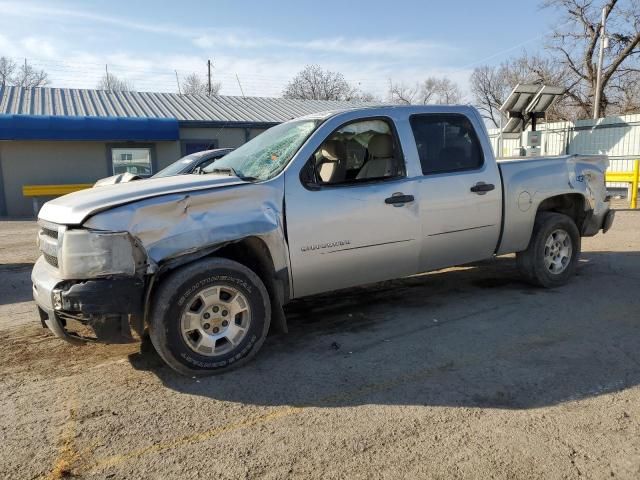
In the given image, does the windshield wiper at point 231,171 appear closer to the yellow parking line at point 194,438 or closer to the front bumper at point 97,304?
the front bumper at point 97,304

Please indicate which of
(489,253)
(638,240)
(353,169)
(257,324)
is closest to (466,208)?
(489,253)

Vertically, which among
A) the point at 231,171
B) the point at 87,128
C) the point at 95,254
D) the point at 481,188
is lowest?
the point at 95,254

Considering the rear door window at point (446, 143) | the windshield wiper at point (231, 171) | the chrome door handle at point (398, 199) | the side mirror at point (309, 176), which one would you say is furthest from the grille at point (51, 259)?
the rear door window at point (446, 143)

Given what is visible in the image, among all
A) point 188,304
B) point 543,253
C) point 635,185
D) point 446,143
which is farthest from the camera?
point 635,185

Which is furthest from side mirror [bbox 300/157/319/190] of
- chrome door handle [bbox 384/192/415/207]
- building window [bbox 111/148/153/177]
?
building window [bbox 111/148/153/177]

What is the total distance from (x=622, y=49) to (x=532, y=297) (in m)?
33.9

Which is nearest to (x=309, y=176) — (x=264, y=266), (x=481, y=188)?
(x=264, y=266)

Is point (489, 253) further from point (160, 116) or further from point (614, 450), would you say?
point (160, 116)

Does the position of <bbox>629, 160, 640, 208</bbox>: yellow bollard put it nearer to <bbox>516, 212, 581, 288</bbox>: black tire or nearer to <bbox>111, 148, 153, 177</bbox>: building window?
<bbox>516, 212, 581, 288</bbox>: black tire

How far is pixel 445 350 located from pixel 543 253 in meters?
2.39

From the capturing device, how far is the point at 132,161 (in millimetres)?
19438

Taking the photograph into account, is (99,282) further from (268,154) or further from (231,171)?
(268,154)

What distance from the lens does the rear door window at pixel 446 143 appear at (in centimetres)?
505

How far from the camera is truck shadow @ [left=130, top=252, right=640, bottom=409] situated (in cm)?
356
